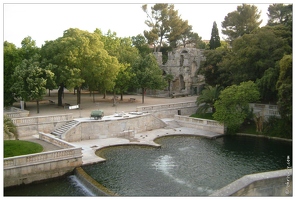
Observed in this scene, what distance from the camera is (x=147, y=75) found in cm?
4534

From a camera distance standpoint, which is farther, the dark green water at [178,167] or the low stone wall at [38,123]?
the low stone wall at [38,123]

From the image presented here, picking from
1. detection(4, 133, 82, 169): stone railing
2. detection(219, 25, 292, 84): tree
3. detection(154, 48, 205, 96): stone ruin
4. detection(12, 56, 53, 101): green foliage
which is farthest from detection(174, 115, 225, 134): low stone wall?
detection(154, 48, 205, 96): stone ruin

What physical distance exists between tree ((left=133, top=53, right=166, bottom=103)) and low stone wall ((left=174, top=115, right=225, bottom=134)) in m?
8.89

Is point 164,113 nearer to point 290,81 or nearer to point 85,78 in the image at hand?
point 85,78

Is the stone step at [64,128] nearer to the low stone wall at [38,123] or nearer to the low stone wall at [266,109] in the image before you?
the low stone wall at [38,123]

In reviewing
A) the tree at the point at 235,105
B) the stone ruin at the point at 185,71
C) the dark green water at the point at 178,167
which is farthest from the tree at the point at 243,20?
the dark green water at the point at 178,167

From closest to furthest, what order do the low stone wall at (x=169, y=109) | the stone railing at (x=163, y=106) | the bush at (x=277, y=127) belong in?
the bush at (x=277, y=127) < the stone railing at (x=163, y=106) < the low stone wall at (x=169, y=109)

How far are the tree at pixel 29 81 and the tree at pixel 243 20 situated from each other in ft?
125

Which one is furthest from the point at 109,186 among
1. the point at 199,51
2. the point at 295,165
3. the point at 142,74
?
the point at 199,51

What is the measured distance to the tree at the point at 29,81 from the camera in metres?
34.2

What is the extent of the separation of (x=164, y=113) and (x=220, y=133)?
308 inches

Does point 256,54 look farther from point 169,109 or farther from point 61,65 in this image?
point 61,65

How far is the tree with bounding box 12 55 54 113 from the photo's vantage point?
112ft

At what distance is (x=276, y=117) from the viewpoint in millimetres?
34000
